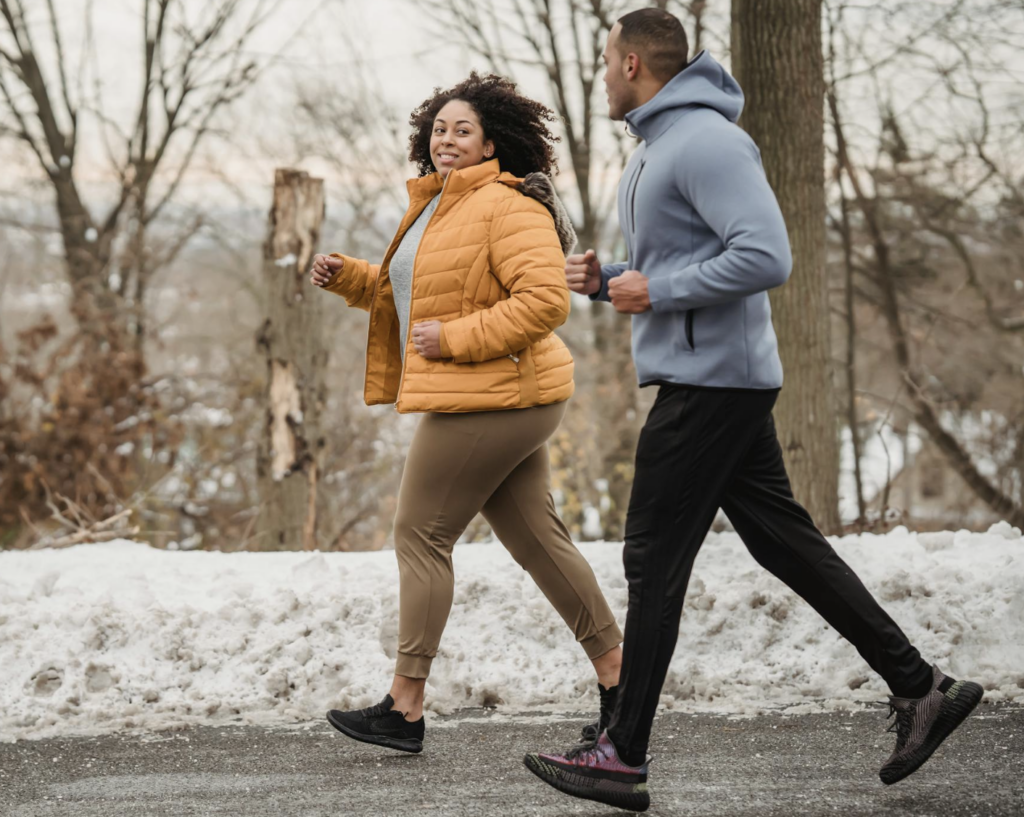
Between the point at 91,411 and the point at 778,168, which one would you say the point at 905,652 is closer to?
the point at 778,168

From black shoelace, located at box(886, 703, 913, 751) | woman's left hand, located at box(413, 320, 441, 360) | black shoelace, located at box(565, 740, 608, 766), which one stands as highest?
woman's left hand, located at box(413, 320, 441, 360)

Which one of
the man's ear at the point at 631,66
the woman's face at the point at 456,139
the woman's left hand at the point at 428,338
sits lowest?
the woman's left hand at the point at 428,338

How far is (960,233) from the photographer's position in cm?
1361

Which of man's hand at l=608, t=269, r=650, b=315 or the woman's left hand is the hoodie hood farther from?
the woman's left hand

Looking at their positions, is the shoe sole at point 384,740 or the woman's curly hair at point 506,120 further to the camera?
the woman's curly hair at point 506,120

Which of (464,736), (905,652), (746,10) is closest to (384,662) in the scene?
(464,736)

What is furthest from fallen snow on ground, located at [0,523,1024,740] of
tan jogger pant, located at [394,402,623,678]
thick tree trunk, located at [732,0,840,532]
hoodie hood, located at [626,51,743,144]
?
hoodie hood, located at [626,51,743,144]

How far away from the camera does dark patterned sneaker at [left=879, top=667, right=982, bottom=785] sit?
9.75 ft

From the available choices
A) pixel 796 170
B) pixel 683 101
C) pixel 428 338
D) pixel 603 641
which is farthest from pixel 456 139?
pixel 796 170

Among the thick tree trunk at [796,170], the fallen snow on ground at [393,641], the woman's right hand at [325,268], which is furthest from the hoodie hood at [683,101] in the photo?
the thick tree trunk at [796,170]

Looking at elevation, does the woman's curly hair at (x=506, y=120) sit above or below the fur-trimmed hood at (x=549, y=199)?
above

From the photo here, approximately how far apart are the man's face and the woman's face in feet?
2.32

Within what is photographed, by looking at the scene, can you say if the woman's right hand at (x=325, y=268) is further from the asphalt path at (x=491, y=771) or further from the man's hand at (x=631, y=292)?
the asphalt path at (x=491, y=771)

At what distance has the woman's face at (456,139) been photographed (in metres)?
3.59
